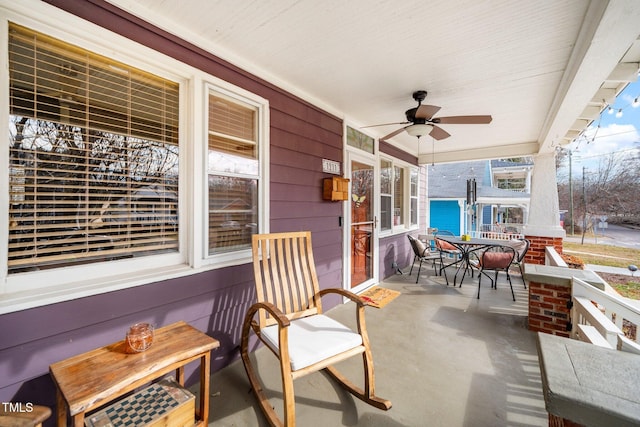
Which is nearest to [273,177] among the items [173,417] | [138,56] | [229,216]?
[229,216]

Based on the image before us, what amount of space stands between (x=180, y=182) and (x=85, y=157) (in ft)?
1.82

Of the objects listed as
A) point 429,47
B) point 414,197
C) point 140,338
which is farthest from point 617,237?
point 140,338

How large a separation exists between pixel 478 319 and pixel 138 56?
4100 mm

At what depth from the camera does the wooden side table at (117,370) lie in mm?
1072

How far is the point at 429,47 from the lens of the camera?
207cm

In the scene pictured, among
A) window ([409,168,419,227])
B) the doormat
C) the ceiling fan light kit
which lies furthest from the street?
the ceiling fan light kit

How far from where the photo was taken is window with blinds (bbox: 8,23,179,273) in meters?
1.37

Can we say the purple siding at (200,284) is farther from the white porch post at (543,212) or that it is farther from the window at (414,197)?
the white porch post at (543,212)

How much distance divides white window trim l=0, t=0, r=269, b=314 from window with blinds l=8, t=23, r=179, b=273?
0.05m

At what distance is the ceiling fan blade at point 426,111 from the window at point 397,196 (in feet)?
6.53

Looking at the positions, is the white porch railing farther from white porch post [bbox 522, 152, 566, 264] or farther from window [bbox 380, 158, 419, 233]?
window [bbox 380, 158, 419, 233]

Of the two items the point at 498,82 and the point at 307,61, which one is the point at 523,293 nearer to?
the point at 498,82

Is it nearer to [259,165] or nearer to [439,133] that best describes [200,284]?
[259,165]

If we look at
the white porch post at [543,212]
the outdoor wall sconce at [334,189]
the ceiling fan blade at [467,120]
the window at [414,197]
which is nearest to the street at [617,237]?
the white porch post at [543,212]
